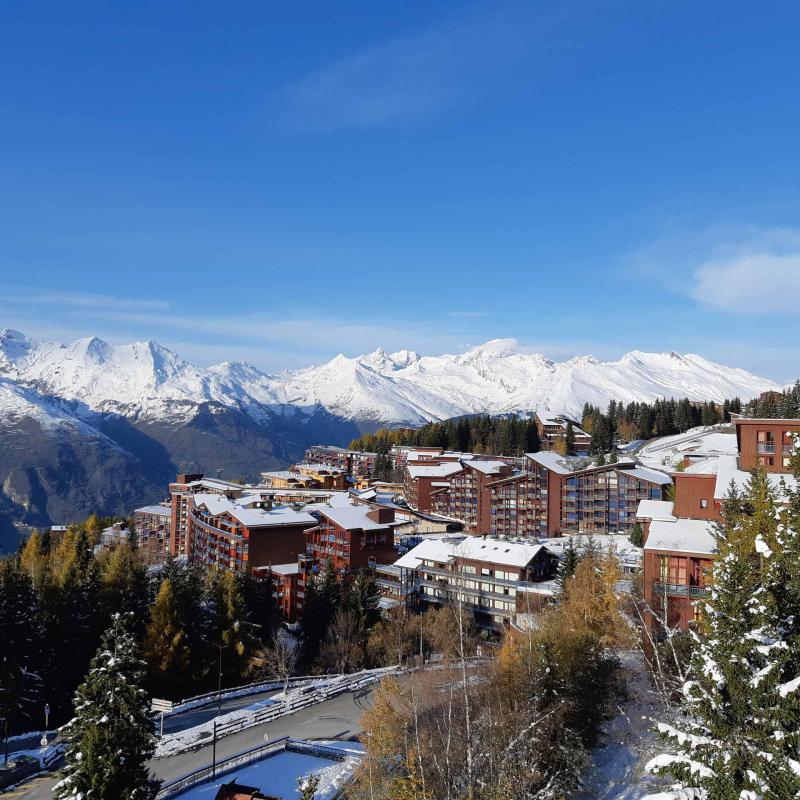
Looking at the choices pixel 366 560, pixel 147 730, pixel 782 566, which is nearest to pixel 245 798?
pixel 147 730

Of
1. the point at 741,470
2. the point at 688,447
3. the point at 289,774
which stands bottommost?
the point at 289,774

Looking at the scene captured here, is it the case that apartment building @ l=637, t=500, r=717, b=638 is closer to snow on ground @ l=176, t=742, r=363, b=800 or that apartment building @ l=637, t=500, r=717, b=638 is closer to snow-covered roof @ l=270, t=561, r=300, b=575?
snow on ground @ l=176, t=742, r=363, b=800

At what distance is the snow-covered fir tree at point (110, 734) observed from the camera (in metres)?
21.2

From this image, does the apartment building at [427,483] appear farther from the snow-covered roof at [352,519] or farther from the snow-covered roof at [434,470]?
the snow-covered roof at [352,519]

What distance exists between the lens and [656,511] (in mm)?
44594

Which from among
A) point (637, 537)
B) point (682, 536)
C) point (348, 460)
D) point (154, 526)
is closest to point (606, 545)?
point (637, 537)

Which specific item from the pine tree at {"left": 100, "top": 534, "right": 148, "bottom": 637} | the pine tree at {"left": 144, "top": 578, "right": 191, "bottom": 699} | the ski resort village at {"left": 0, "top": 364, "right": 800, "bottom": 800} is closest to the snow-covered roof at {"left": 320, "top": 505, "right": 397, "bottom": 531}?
the ski resort village at {"left": 0, "top": 364, "right": 800, "bottom": 800}

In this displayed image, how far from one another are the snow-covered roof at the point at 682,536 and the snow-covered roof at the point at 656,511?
203 cm

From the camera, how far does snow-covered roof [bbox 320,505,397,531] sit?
63.9 metres

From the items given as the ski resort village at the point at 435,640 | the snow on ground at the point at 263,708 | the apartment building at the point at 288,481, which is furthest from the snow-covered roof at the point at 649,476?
the apartment building at the point at 288,481

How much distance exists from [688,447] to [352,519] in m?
54.5

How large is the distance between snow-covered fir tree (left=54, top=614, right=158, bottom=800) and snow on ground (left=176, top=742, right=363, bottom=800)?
7.53 metres

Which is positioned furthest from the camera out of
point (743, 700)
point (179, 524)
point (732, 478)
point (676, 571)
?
point (179, 524)

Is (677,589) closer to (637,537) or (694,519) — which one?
(694,519)
